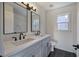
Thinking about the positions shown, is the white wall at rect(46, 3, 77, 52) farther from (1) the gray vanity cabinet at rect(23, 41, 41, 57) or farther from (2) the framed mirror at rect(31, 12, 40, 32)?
(1) the gray vanity cabinet at rect(23, 41, 41, 57)

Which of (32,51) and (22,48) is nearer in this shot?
(22,48)

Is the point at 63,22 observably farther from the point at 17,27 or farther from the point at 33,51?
the point at 33,51

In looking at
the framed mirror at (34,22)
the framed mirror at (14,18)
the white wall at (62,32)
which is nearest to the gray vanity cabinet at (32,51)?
the framed mirror at (14,18)

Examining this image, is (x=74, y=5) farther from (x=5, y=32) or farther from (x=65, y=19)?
(x=5, y=32)

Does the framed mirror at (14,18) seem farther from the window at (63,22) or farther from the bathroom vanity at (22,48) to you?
the window at (63,22)

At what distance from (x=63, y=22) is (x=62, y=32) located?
47cm

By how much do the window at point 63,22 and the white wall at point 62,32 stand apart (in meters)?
0.19

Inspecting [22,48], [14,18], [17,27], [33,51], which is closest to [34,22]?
[17,27]

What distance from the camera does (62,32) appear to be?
15.5 feet

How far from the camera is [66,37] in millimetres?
4578

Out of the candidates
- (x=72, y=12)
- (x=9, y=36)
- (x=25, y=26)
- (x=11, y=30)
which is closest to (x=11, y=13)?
(x=11, y=30)

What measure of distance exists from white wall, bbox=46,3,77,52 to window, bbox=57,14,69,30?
0.19 m

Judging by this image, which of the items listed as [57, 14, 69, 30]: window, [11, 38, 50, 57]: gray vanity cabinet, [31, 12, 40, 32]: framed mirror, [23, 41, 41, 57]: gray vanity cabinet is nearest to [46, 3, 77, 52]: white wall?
[57, 14, 69, 30]: window

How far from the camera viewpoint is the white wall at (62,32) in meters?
4.26
